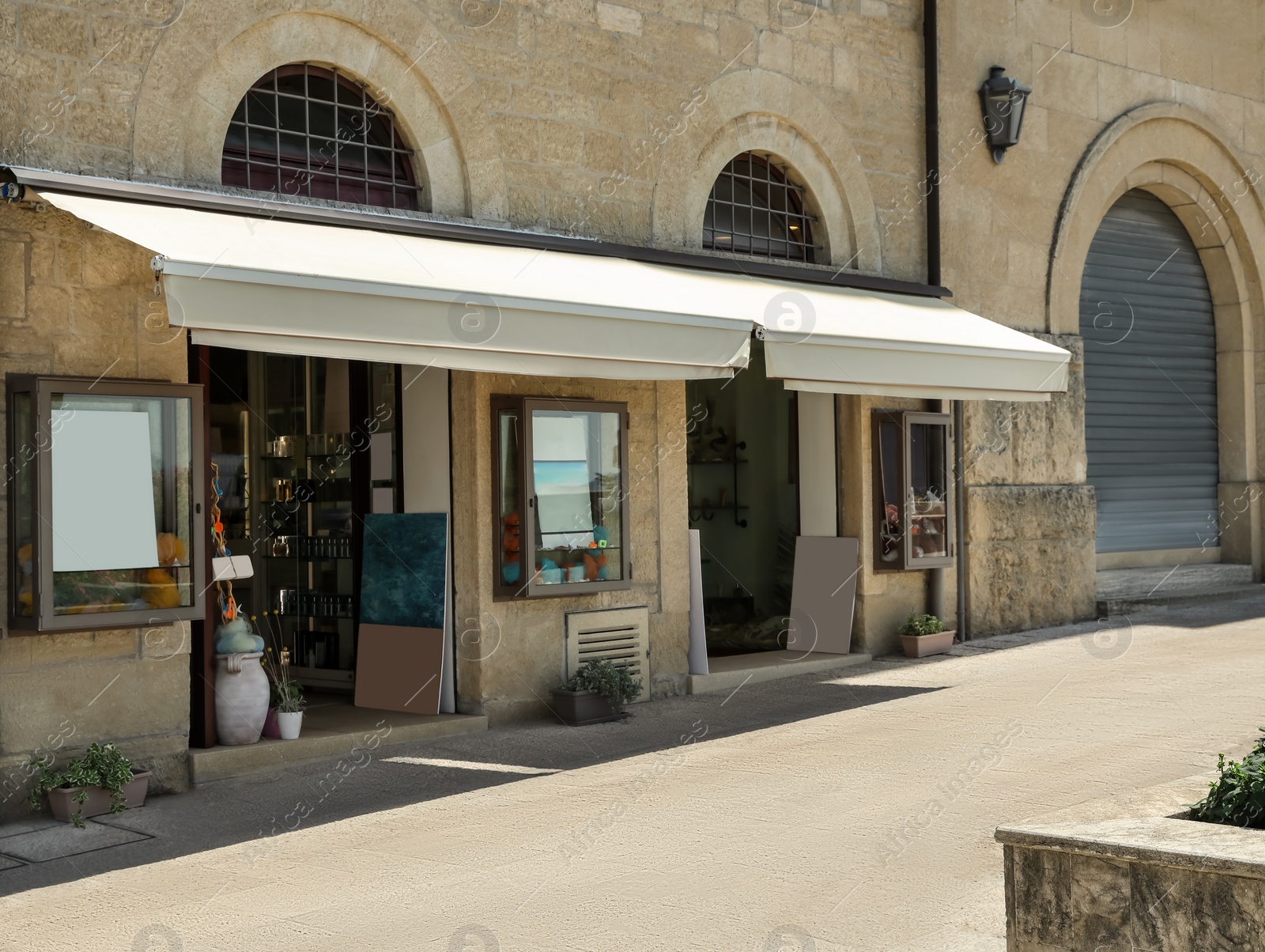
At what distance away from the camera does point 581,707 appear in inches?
345

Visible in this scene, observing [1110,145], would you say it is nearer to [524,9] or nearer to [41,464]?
[524,9]

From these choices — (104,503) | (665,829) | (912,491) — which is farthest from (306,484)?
(665,829)

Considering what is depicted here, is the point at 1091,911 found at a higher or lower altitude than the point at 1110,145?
lower

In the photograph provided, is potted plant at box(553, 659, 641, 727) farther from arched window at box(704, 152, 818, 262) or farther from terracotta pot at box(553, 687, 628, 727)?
arched window at box(704, 152, 818, 262)

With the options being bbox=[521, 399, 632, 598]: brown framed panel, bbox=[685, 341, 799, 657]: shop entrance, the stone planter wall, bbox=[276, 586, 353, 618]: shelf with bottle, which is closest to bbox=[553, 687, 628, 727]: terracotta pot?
bbox=[521, 399, 632, 598]: brown framed panel

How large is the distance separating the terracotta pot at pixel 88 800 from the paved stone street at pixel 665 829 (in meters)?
0.14

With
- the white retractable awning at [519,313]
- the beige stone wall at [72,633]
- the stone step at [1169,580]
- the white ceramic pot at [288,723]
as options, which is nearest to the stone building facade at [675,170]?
the beige stone wall at [72,633]

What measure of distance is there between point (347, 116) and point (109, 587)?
3.30 metres

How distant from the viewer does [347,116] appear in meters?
8.48

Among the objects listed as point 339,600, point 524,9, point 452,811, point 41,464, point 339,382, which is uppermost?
point 524,9

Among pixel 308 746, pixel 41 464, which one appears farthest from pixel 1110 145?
pixel 41 464

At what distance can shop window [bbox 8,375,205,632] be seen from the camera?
259 inches

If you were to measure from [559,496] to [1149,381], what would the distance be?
821 centimetres

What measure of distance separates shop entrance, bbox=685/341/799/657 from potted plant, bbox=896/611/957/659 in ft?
5.22
